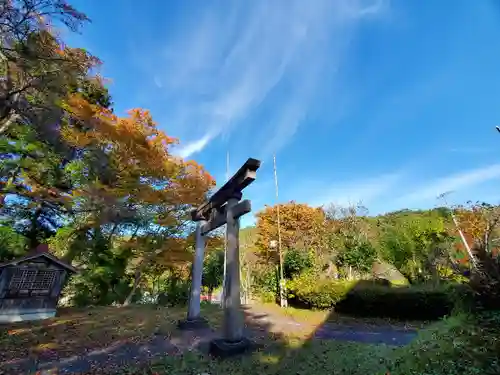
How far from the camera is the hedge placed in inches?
323

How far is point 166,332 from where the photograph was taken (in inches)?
250

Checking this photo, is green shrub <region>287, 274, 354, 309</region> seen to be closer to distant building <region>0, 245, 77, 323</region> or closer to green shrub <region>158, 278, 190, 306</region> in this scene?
green shrub <region>158, 278, 190, 306</region>

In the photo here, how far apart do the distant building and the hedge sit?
31.0 ft

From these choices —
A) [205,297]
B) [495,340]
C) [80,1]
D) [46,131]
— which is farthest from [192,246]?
[495,340]

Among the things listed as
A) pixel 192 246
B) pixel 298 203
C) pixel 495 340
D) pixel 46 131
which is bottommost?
pixel 495 340

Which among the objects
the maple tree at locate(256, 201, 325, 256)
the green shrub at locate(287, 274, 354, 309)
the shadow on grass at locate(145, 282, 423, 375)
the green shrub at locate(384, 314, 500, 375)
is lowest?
the shadow on grass at locate(145, 282, 423, 375)

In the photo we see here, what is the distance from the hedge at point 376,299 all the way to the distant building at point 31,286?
31.0 ft

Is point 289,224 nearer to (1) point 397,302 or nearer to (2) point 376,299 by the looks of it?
(2) point 376,299

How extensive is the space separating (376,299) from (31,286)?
12.1 meters

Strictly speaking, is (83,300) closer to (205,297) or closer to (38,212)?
(38,212)

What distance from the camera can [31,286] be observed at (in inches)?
335

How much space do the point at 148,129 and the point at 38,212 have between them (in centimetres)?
652

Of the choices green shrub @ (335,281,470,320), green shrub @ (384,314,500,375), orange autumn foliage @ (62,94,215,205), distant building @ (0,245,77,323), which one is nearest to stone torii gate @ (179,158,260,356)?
green shrub @ (384,314,500,375)

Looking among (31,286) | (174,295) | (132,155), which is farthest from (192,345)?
(132,155)
